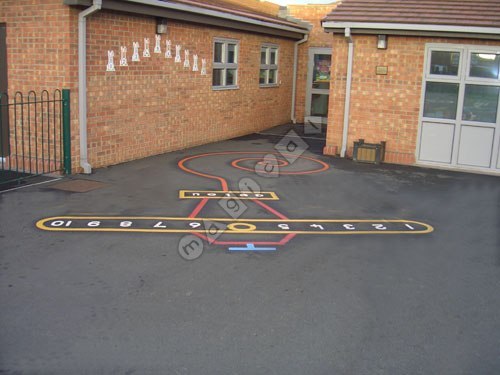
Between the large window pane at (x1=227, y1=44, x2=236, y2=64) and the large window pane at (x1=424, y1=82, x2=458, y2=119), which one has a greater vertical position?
the large window pane at (x1=227, y1=44, x2=236, y2=64)

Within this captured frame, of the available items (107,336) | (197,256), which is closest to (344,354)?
(107,336)

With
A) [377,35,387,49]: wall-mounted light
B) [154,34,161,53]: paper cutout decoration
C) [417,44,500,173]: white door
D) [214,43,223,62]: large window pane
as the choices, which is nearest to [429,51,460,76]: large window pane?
[417,44,500,173]: white door

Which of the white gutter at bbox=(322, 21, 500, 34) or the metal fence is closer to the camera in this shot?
the metal fence

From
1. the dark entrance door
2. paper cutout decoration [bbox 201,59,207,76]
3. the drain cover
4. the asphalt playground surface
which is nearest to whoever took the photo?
the asphalt playground surface

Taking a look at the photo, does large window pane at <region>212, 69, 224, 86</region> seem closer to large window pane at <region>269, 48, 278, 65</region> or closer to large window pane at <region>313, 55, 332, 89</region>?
large window pane at <region>269, 48, 278, 65</region>

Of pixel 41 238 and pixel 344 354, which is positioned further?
pixel 41 238

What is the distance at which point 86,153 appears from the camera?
11.5 meters

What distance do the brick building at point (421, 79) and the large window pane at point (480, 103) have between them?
0.02 metres

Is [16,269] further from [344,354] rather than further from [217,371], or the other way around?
[344,354]

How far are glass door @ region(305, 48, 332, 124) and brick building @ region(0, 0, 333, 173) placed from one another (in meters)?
2.85

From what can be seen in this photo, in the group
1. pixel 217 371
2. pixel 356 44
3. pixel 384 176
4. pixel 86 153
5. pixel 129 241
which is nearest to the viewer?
pixel 217 371

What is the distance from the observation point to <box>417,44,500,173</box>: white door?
1329cm

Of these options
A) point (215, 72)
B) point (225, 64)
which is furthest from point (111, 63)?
point (225, 64)

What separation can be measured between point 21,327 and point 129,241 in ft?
8.48
